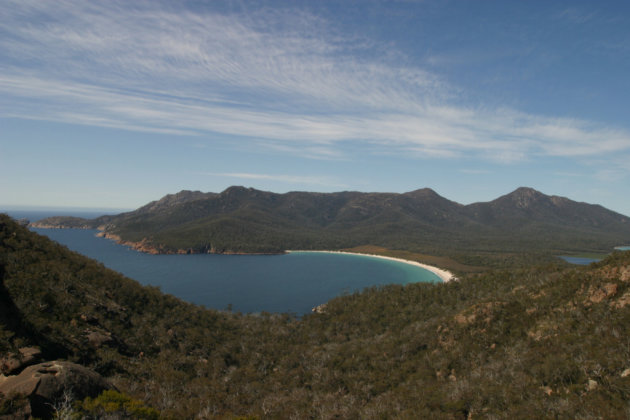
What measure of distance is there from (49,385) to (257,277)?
133 meters

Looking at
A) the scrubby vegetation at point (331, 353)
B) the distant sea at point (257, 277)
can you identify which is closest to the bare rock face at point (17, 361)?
the scrubby vegetation at point (331, 353)

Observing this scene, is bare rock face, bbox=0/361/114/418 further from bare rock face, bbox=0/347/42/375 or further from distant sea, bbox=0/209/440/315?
distant sea, bbox=0/209/440/315

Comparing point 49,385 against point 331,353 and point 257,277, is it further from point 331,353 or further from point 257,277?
point 257,277

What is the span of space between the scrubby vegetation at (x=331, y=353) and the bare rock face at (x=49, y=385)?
1346 mm

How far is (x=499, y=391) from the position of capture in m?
20.8

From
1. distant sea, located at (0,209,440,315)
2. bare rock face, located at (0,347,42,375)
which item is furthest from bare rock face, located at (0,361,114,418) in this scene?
distant sea, located at (0,209,440,315)

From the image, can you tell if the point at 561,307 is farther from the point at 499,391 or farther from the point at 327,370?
the point at 327,370

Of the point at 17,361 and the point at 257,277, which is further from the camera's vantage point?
the point at 257,277

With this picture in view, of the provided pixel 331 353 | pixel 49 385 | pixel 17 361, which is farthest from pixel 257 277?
pixel 49 385

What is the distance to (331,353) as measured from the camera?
140 feet

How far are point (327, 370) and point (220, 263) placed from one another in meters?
154

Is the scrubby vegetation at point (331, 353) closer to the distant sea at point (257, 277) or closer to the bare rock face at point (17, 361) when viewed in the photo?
the bare rock face at point (17, 361)

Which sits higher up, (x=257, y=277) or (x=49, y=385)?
(x=49, y=385)

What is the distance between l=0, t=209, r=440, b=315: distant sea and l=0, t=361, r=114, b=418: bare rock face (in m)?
71.8
